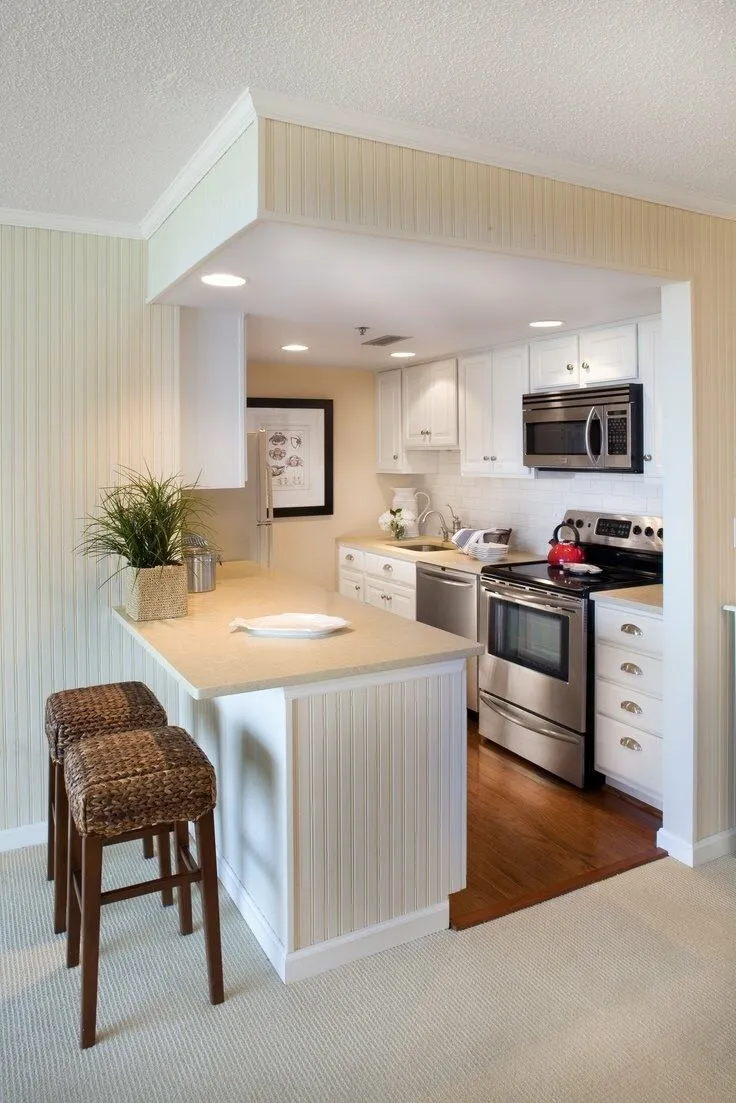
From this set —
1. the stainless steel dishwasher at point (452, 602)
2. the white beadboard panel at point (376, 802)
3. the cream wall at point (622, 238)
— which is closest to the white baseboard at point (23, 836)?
the white beadboard panel at point (376, 802)

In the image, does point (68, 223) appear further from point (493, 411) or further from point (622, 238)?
point (493, 411)

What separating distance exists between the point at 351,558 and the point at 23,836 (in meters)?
2.99

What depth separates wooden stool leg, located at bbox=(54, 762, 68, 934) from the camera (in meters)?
2.51

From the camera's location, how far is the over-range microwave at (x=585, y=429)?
144 inches

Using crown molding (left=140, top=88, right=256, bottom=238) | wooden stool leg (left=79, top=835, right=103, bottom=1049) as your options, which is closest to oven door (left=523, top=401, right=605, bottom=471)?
crown molding (left=140, top=88, right=256, bottom=238)

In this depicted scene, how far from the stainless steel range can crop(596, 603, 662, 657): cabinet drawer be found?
61 millimetres

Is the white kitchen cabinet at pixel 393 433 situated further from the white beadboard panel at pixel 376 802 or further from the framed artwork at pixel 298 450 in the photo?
the white beadboard panel at pixel 376 802

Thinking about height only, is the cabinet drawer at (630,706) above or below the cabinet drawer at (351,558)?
below

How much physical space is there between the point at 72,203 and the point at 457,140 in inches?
55.8

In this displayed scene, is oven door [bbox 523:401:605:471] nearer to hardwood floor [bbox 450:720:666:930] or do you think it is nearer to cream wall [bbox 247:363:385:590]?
hardwood floor [bbox 450:720:666:930]

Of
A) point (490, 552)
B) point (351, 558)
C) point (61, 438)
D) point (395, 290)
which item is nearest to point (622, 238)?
point (395, 290)

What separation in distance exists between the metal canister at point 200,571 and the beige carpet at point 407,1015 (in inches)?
48.0

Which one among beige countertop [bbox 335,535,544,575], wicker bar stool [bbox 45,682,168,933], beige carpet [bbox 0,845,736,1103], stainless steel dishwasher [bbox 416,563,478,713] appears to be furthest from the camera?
beige countertop [bbox 335,535,544,575]

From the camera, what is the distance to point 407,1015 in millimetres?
2156
